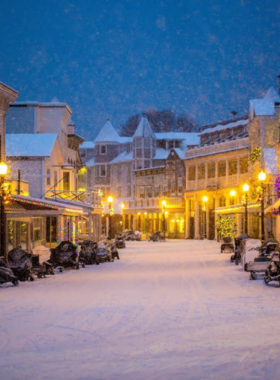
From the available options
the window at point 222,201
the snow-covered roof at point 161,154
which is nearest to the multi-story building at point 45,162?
the window at point 222,201

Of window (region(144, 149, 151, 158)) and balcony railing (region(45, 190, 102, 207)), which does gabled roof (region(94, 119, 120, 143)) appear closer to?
window (region(144, 149, 151, 158))

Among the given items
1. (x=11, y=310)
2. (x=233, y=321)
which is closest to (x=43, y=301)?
(x=11, y=310)

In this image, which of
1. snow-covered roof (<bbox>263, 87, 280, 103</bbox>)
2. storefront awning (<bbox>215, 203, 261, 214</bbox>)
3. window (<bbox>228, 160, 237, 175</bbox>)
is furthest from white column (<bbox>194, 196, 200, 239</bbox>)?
storefront awning (<bbox>215, 203, 261, 214</bbox>)

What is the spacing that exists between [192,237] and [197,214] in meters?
3.25

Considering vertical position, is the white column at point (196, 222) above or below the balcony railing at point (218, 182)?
below

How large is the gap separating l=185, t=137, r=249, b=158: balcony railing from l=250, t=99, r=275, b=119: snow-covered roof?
13.4 metres

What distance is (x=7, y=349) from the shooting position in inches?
384

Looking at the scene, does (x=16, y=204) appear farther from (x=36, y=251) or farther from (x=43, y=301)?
(x=43, y=301)

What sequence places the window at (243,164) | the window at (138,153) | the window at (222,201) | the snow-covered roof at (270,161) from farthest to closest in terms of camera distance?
the window at (138,153) → the window at (222,201) → the window at (243,164) → the snow-covered roof at (270,161)

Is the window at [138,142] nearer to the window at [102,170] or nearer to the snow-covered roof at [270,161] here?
the window at [102,170]

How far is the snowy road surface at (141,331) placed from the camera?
836 centimetres

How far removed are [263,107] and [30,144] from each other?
19.6 m

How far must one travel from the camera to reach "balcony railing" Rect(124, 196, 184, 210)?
287 feet

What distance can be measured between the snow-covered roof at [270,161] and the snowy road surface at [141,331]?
110ft
